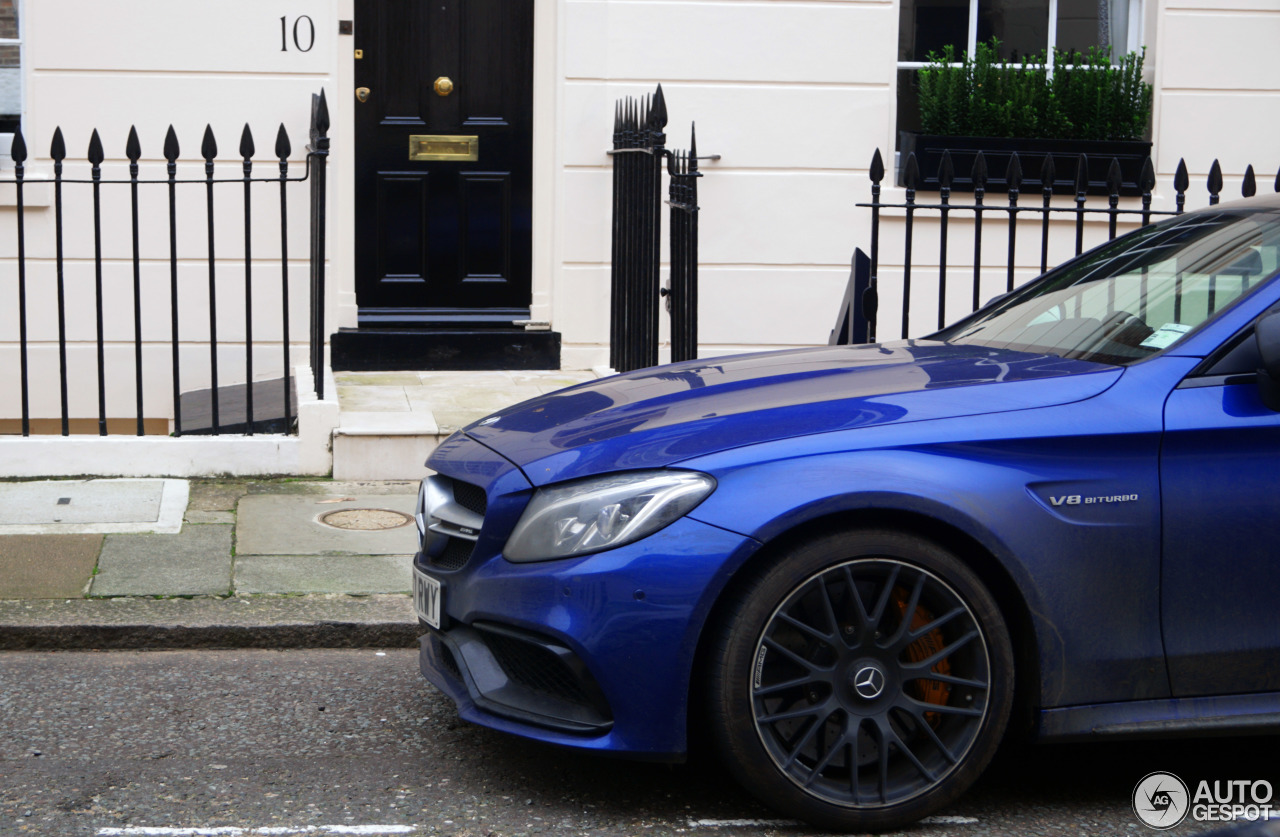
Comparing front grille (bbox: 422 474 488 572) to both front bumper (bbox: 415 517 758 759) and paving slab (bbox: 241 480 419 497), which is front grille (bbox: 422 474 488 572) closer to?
front bumper (bbox: 415 517 758 759)

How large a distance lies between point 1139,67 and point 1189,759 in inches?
245

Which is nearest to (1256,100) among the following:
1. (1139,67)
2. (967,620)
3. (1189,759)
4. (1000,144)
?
(1139,67)

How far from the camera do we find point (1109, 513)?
316cm

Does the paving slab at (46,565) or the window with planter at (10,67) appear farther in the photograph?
the window with planter at (10,67)

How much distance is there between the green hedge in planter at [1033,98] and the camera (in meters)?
8.68

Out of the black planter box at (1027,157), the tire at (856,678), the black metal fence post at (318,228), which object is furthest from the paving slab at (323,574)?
the black planter box at (1027,157)

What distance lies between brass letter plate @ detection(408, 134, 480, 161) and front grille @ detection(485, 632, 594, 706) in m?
5.88

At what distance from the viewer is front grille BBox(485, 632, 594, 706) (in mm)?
3158

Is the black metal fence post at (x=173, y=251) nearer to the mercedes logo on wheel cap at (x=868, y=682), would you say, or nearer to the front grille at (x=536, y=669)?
the front grille at (x=536, y=669)

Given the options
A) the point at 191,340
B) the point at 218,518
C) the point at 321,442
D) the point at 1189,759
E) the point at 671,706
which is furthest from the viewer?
the point at 191,340

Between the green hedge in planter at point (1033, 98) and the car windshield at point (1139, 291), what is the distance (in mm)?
4479

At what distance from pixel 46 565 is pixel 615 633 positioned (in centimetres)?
290

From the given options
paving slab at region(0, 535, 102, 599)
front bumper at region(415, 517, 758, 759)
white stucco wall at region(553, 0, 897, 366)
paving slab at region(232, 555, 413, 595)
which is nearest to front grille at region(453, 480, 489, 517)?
front bumper at region(415, 517, 758, 759)

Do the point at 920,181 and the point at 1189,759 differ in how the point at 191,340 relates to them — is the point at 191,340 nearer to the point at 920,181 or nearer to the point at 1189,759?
the point at 920,181
